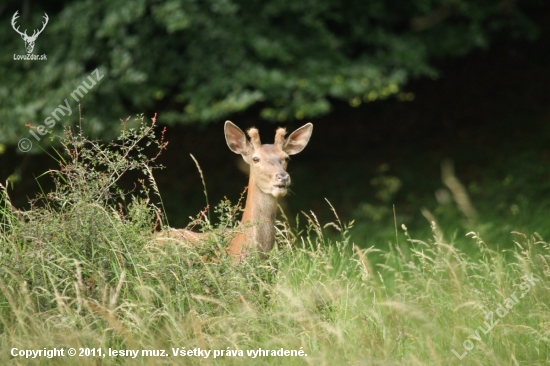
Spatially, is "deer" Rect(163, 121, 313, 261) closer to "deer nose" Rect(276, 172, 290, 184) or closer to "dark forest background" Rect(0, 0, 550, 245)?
"deer nose" Rect(276, 172, 290, 184)

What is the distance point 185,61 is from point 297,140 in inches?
110

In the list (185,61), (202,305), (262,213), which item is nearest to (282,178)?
(262,213)

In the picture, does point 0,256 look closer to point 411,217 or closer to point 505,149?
point 411,217

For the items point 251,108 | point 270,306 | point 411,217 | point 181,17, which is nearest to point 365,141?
point 251,108

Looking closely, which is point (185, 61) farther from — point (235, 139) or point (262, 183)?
point (262, 183)

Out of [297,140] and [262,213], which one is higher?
[297,140]

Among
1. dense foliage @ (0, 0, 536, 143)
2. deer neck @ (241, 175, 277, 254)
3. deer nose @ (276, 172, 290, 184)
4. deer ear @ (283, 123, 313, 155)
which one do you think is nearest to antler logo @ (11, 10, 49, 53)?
dense foliage @ (0, 0, 536, 143)

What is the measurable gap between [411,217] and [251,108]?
413cm

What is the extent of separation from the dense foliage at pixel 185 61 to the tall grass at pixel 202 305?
316 centimetres

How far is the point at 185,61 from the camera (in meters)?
8.98

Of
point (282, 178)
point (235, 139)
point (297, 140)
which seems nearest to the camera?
point (282, 178)

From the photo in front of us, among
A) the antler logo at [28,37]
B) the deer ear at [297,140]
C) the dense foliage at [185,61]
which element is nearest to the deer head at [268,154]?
the deer ear at [297,140]

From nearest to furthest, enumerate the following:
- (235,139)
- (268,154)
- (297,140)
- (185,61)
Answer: (268,154)
(235,139)
(297,140)
(185,61)

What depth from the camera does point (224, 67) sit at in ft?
28.7
